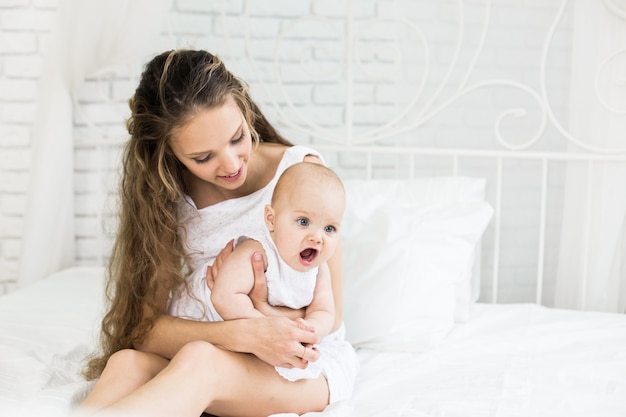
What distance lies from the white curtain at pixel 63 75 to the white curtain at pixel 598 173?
124 cm

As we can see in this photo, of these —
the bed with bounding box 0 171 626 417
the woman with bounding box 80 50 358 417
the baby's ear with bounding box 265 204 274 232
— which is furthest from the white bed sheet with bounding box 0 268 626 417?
the baby's ear with bounding box 265 204 274 232

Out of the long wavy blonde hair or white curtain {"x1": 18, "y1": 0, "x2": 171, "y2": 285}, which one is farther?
white curtain {"x1": 18, "y1": 0, "x2": 171, "y2": 285}

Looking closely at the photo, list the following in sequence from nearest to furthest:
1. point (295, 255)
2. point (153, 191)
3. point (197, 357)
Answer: point (197, 357)
point (295, 255)
point (153, 191)

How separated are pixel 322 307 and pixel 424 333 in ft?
1.33

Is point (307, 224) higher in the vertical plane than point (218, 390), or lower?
higher

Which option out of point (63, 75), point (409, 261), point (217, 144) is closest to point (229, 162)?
point (217, 144)

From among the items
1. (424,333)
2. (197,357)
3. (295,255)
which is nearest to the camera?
(197,357)

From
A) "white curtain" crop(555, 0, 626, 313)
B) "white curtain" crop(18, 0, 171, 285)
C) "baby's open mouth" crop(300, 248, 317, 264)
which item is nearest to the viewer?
"baby's open mouth" crop(300, 248, 317, 264)

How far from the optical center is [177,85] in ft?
4.58

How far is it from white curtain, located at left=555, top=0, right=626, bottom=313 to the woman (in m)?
0.87

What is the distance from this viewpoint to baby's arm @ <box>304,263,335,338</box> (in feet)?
4.62

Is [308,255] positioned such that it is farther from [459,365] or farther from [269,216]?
[459,365]

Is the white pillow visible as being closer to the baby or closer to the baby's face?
the baby

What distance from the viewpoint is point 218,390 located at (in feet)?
4.18
